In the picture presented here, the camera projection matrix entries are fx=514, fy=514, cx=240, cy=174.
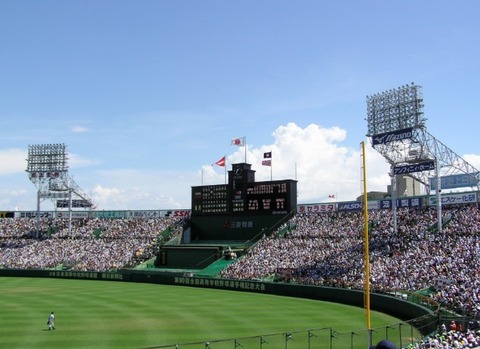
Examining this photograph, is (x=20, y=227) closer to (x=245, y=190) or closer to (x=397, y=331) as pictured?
(x=245, y=190)

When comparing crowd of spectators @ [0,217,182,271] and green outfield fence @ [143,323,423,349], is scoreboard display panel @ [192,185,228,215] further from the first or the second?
green outfield fence @ [143,323,423,349]

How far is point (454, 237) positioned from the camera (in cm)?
4366

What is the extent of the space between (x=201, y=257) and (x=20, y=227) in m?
39.6

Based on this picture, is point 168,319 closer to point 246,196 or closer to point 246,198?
point 246,198

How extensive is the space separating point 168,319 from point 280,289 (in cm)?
1575

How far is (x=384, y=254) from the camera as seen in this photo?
46.1 meters

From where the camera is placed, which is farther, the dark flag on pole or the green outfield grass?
the dark flag on pole

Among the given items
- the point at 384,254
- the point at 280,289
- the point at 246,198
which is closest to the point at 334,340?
the point at 280,289

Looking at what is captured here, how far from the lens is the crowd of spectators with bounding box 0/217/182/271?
223 ft

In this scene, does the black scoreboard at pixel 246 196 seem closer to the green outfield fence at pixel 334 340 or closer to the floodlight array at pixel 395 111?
the floodlight array at pixel 395 111

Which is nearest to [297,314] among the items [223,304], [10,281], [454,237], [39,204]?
[223,304]

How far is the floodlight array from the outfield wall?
1993 centimetres

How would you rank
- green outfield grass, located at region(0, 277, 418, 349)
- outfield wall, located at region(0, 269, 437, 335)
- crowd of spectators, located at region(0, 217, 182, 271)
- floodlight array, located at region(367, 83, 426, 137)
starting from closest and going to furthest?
green outfield grass, located at region(0, 277, 418, 349) → outfield wall, located at region(0, 269, 437, 335) → floodlight array, located at region(367, 83, 426, 137) → crowd of spectators, located at region(0, 217, 182, 271)

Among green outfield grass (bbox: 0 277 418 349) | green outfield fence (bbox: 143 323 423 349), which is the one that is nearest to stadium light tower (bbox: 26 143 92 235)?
green outfield grass (bbox: 0 277 418 349)
